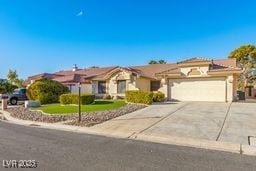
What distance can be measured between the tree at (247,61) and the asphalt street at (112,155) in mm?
38953

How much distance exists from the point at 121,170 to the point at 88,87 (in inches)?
1160

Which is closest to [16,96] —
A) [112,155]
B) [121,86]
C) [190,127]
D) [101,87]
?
[101,87]

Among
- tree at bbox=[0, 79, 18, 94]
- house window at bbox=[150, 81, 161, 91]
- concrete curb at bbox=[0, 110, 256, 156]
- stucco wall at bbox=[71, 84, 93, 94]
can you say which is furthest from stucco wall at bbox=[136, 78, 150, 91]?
tree at bbox=[0, 79, 18, 94]

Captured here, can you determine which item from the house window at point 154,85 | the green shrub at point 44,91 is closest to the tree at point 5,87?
the green shrub at point 44,91

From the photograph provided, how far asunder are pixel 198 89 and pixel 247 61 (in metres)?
23.0

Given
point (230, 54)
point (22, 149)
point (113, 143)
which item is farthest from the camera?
point (230, 54)

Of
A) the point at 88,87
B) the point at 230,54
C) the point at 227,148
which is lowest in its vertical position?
the point at 227,148

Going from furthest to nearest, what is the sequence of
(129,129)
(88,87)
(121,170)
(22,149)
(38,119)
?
(88,87) → (38,119) → (129,129) → (22,149) → (121,170)

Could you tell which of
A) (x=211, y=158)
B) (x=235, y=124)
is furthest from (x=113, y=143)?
(x=235, y=124)

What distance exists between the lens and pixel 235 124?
12945 mm

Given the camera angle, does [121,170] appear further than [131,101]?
No

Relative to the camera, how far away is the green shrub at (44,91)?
28.1m

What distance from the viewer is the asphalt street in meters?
6.54

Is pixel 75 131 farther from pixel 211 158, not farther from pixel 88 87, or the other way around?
pixel 88 87
